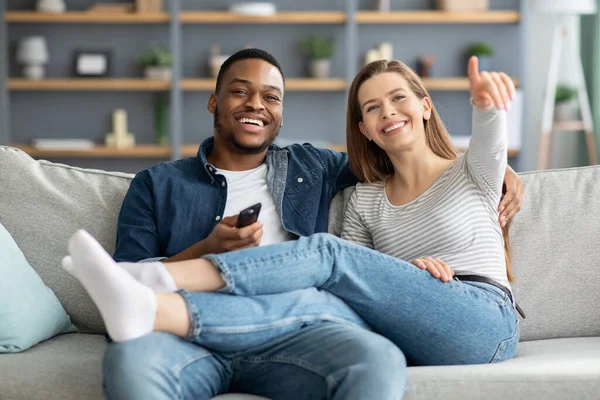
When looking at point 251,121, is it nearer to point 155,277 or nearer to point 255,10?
point 155,277

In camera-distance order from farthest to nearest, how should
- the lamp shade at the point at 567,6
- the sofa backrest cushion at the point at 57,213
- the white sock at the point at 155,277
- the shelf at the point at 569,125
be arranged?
the shelf at the point at 569,125, the lamp shade at the point at 567,6, the sofa backrest cushion at the point at 57,213, the white sock at the point at 155,277

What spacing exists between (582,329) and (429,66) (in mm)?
3618

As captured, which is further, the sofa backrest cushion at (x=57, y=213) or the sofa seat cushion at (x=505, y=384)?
the sofa backrest cushion at (x=57, y=213)

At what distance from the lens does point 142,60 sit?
17.9ft

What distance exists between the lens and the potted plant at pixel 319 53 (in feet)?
17.7

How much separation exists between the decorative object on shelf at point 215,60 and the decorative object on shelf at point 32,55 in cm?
113

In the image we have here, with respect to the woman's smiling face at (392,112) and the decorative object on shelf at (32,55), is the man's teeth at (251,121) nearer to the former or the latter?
the woman's smiling face at (392,112)

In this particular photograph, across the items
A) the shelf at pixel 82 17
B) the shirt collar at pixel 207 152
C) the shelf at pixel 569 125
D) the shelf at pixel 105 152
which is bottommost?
the shelf at pixel 105 152

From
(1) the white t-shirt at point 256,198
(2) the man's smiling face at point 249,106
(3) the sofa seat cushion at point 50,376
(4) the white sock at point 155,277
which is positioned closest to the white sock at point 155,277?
(4) the white sock at point 155,277

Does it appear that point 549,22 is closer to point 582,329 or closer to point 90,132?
point 90,132

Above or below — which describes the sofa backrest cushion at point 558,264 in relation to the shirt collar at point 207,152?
below

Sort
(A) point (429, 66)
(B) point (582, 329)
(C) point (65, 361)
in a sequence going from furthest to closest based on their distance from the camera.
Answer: (A) point (429, 66) → (B) point (582, 329) → (C) point (65, 361)

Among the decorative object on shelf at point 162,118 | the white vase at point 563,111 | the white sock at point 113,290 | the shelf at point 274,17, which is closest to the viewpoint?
the white sock at point 113,290

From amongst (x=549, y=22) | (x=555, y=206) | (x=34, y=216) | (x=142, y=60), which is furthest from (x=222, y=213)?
(x=549, y=22)
